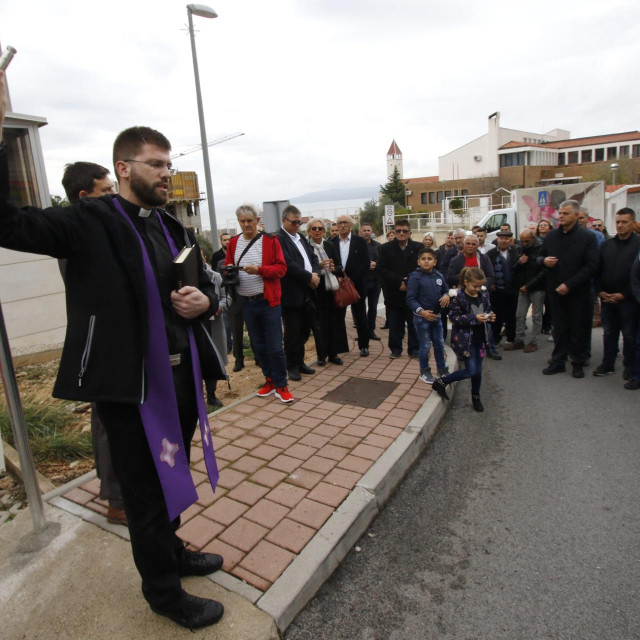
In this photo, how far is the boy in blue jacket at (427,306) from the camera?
221 inches

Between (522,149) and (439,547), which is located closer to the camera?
(439,547)

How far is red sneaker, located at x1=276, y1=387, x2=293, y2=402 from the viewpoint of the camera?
506 cm

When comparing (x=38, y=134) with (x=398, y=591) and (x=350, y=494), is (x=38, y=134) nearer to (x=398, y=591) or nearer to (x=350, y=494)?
(x=350, y=494)

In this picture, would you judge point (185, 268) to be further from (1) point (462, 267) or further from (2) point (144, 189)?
(1) point (462, 267)

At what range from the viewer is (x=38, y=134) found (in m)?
7.26

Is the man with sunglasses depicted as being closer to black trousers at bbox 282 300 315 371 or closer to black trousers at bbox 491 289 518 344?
black trousers at bbox 282 300 315 371

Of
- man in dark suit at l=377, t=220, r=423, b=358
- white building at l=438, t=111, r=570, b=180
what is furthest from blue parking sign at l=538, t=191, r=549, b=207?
white building at l=438, t=111, r=570, b=180

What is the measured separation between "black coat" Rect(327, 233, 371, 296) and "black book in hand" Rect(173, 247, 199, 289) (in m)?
4.93

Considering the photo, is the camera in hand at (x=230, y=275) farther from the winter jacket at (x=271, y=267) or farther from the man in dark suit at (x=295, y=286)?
the man in dark suit at (x=295, y=286)

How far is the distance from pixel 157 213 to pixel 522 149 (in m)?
65.8

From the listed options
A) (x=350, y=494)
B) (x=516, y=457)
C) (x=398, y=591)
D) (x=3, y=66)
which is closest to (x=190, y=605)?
(x=398, y=591)

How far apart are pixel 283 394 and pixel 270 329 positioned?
2.38 feet

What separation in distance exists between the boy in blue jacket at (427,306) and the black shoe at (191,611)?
12.7ft

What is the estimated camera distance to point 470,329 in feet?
16.5
